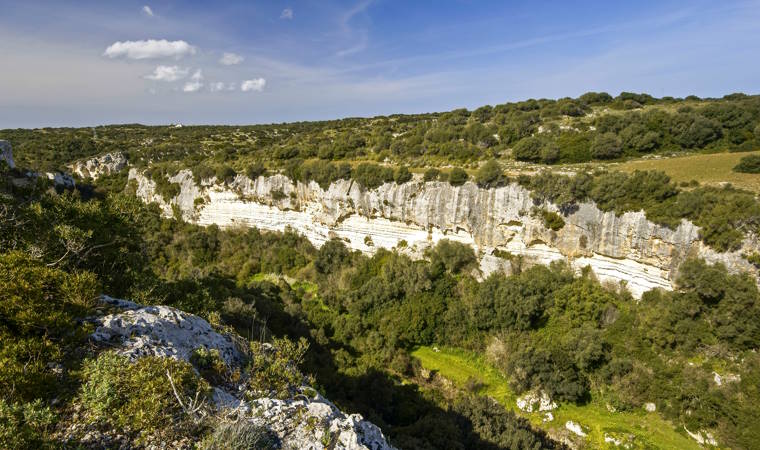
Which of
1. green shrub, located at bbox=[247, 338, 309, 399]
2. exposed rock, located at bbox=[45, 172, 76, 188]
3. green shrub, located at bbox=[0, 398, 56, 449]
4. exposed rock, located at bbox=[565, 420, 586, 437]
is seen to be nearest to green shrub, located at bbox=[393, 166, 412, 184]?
exposed rock, located at bbox=[565, 420, 586, 437]

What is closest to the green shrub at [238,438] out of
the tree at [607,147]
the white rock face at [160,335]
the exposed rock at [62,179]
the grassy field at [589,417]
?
the white rock face at [160,335]

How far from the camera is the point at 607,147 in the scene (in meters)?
29.5

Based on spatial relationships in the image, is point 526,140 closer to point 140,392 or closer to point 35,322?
point 140,392

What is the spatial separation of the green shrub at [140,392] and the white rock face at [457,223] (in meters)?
22.3

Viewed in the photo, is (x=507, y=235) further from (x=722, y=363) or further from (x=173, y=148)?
(x=173, y=148)

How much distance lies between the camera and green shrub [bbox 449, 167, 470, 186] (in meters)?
26.6

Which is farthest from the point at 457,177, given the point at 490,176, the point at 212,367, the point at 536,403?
the point at 212,367

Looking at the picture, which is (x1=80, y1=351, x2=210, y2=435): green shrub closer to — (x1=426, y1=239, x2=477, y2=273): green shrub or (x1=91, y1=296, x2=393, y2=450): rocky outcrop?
(x1=91, y1=296, x2=393, y2=450): rocky outcrop

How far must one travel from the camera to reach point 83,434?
5633 mm

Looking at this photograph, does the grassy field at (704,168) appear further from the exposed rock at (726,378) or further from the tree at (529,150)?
the exposed rock at (726,378)

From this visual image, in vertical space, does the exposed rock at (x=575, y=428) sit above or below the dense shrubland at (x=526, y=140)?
below

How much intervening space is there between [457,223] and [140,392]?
23.2 metres

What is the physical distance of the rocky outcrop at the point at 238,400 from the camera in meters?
6.60

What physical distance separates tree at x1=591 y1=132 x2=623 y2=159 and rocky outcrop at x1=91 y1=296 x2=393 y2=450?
30.4 m
